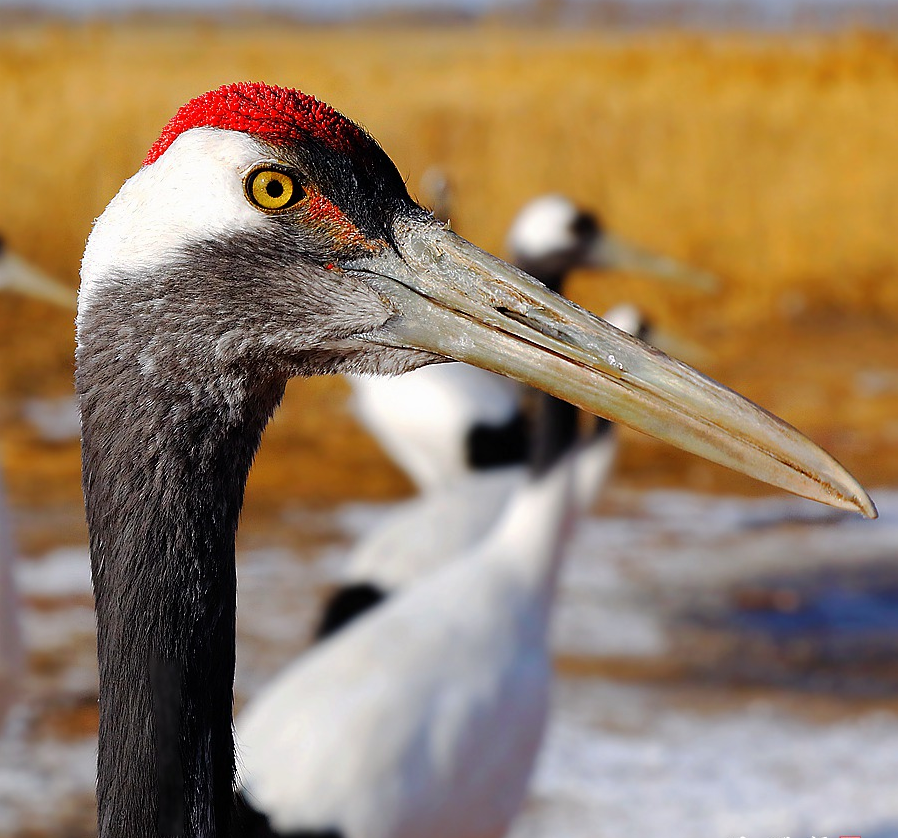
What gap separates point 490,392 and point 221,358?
4.55 m

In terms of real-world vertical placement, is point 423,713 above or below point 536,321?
below

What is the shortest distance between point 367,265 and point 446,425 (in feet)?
13.9

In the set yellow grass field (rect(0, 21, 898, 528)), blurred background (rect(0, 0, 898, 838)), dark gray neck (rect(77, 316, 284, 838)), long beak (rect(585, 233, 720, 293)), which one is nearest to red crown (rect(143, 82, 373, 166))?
dark gray neck (rect(77, 316, 284, 838))

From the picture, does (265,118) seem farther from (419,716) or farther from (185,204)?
(419,716)

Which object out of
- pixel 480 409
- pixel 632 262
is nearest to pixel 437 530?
pixel 480 409

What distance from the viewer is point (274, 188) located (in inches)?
62.1

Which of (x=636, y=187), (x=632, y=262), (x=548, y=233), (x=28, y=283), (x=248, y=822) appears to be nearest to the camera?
(x=248, y=822)

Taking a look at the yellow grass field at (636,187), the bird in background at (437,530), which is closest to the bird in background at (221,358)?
the bird in background at (437,530)

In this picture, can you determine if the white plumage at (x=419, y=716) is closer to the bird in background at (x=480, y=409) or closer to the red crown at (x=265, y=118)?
the bird in background at (x=480, y=409)

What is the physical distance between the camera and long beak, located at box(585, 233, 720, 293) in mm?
5750

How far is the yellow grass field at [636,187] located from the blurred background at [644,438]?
4cm

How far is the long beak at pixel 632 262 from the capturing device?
5.75 metres

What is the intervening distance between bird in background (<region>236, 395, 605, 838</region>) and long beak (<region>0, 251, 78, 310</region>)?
2442 millimetres

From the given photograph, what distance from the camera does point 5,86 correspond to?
49.3ft
